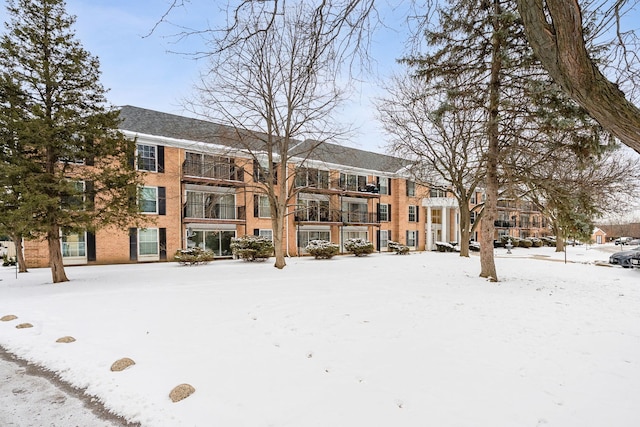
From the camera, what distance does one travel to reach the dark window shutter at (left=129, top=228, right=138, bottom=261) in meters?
19.5

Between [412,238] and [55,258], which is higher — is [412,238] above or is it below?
below

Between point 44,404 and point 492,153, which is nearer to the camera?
point 44,404

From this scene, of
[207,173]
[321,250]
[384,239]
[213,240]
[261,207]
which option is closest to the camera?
[207,173]

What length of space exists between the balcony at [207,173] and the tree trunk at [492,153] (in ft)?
45.6

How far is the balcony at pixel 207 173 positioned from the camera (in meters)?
20.5

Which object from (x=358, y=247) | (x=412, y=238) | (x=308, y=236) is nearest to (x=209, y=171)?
(x=308, y=236)

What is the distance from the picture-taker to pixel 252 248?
20.0m

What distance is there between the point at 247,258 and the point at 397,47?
17053 millimetres

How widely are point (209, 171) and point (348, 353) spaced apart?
1948cm

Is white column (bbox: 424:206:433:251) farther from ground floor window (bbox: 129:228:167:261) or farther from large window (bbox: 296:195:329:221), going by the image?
ground floor window (bbox: 129:228:167:261)

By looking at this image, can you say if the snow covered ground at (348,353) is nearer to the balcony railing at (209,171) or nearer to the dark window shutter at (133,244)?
the dark window shutter at (133,244)

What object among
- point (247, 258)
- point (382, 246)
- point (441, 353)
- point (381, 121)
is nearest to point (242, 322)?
point (441, 353)

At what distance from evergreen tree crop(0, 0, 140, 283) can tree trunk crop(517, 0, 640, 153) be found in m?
13.1

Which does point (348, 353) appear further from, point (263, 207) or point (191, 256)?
point (263, 207)
